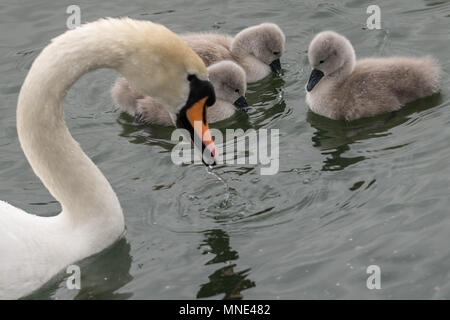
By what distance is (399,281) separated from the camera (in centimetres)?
666

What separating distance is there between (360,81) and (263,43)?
140cm

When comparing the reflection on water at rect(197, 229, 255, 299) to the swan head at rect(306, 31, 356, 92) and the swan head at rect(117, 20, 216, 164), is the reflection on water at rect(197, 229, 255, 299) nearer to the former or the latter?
the swan head at rect(117, 20, 216, 164)

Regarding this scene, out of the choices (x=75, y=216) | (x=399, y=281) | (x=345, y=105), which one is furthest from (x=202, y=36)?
(x=399, y=281)

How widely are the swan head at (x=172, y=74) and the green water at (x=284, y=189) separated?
850 millimetres

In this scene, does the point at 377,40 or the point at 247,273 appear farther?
the point at 377,40

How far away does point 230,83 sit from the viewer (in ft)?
31.4

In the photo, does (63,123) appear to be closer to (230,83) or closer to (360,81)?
(230,83)

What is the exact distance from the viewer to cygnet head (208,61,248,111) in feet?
31.4

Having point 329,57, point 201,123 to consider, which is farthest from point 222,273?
point 329,57

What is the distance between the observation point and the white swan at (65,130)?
21.6ft

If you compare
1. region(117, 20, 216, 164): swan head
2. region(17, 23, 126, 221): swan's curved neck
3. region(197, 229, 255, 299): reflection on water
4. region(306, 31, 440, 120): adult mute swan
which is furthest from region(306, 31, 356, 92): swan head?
region(17, 23, 126, 221): swan's curved neck

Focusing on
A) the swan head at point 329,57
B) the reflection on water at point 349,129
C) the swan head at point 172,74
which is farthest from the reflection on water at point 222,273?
the swan head at point 329,57
